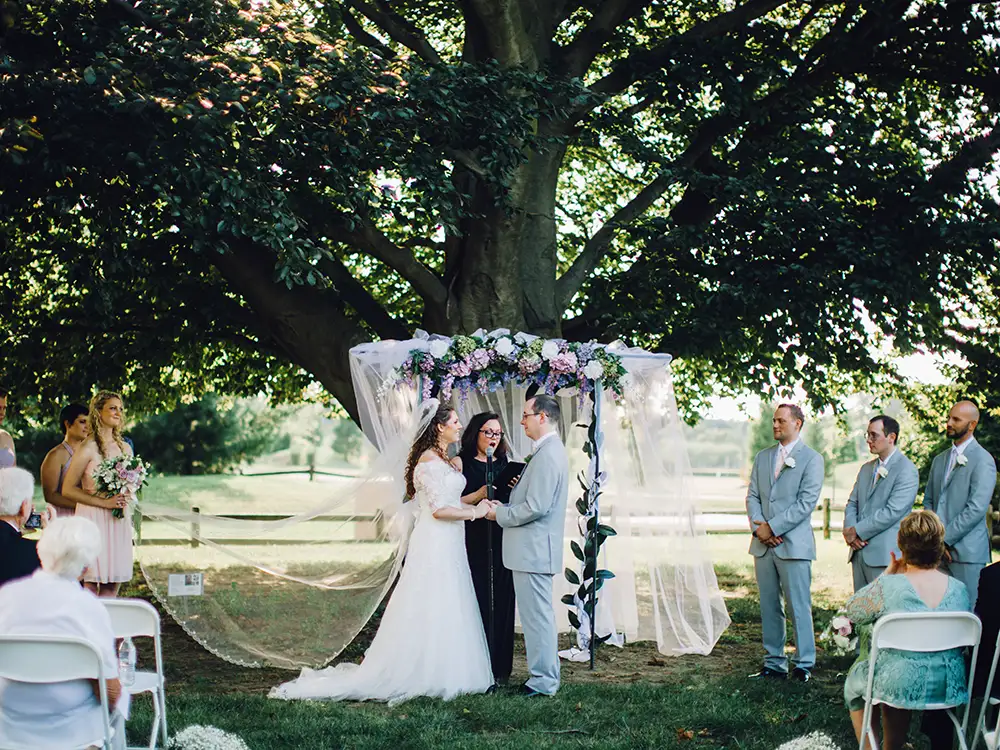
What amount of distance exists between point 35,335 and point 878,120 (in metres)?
10.2

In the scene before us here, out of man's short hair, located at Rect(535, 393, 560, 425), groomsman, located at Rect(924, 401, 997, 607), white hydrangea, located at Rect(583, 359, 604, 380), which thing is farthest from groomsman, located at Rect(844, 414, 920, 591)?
man's short hair, located at Rect(535, 393, 560, 425)

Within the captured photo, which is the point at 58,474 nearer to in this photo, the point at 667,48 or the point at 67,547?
the point at 67,547

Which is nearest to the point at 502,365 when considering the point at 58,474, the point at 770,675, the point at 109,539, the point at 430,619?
the point at 430,619

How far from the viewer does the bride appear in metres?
7.79

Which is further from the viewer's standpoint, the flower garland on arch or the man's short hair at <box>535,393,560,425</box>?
the flower garland on arch

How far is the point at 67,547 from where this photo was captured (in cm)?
459

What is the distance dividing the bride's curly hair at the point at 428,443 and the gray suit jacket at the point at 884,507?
2.99 metres

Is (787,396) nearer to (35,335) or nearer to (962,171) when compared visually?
(962,171)

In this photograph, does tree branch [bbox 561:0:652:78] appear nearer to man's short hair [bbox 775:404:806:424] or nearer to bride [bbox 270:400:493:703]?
man's short hair [bbox 775:404:806:424]

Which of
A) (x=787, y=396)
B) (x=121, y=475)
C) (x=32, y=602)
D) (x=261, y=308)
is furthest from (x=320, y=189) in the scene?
(x=787, y=396)

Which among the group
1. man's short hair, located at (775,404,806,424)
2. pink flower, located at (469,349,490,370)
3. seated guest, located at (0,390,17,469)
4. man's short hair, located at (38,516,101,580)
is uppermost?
pink flower, located at (469,349,490,370)

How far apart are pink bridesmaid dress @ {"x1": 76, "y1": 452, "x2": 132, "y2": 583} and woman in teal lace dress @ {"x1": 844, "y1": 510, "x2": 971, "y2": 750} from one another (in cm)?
535

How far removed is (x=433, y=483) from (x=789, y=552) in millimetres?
2757

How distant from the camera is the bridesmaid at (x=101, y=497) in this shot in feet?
27.3
